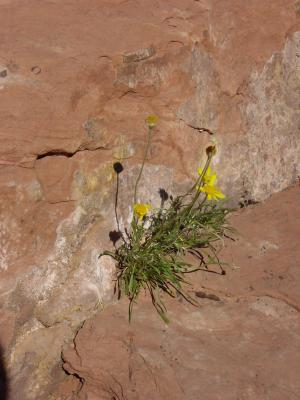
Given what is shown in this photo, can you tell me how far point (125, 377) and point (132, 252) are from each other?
72cm

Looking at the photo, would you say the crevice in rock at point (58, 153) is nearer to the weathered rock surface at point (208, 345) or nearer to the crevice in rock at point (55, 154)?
the crevice in rock at point (55, 154)

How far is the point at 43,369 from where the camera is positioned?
240 cm

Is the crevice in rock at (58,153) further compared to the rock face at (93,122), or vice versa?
the crevice in rock at (58,153)

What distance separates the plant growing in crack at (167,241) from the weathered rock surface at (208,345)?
9 centimetres

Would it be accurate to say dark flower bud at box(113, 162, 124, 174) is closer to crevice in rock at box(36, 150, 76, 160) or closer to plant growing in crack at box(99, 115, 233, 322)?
plant growing in crack at box(99, 115, 233, 322)

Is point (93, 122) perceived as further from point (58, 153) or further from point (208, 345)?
point (208, 345)

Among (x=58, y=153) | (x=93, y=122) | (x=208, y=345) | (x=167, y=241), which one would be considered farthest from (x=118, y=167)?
(x=208, y=345)

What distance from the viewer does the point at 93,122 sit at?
2.66 m

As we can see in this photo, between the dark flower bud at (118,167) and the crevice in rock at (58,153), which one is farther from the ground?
the crevice in rock at (58,153)

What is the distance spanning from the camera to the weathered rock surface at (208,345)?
7.57 feet

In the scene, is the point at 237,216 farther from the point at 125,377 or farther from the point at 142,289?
the point at 125,377

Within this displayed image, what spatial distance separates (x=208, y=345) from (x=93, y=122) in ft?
4.15

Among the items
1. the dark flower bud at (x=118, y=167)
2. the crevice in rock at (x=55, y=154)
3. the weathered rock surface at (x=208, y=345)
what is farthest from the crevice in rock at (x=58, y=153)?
the weathered rock surface at (x=208, y=345)

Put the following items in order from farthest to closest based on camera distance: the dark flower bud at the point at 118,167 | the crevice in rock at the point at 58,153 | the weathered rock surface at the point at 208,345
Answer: the dark flower bud at the point at 118,167 → the crevice in rock at the point at 58,153 → the weathered rock surface at the point at 208,345
